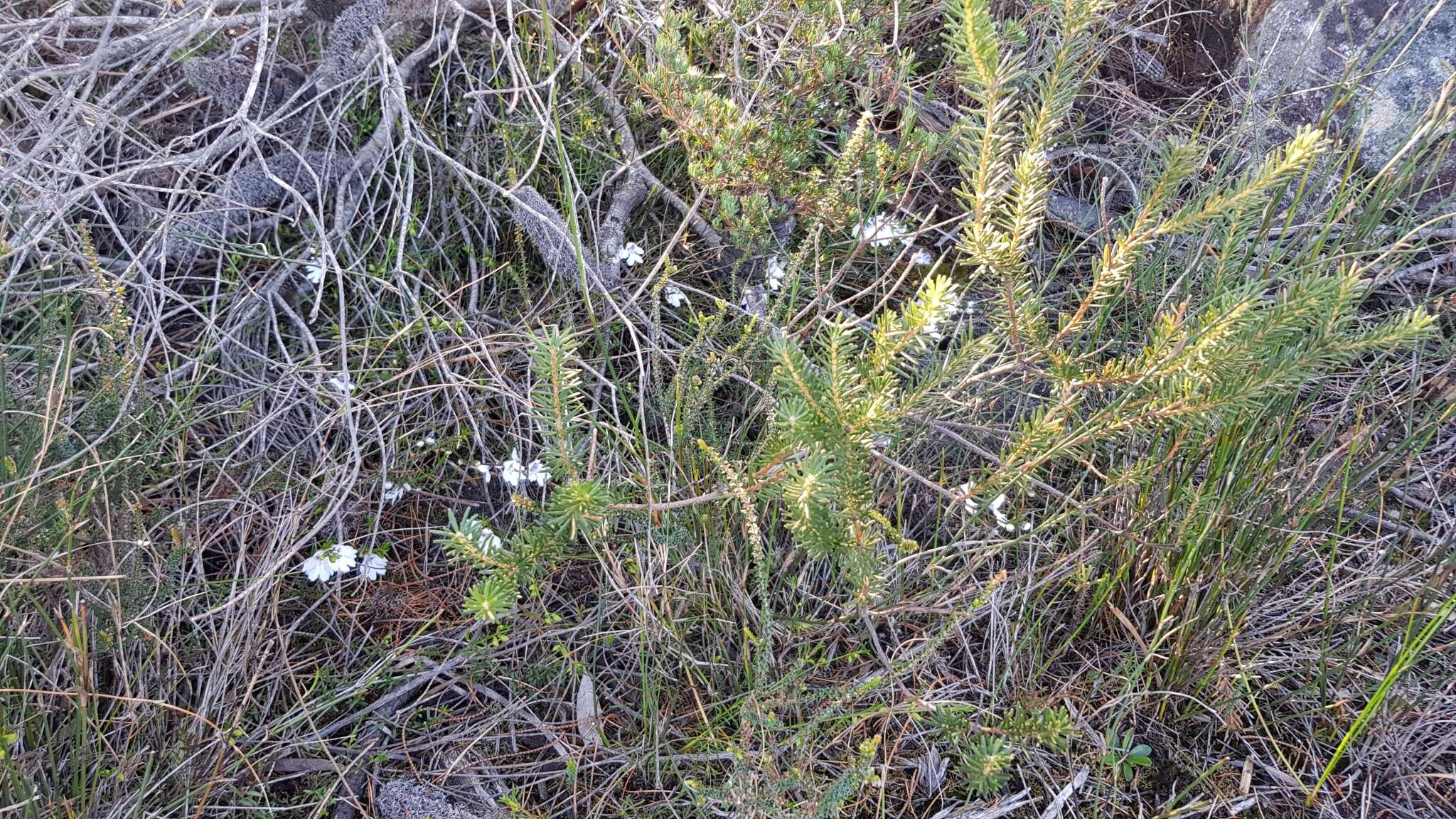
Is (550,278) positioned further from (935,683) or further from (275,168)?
(935,683)

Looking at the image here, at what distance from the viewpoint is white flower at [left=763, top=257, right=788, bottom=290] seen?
93.4 inches

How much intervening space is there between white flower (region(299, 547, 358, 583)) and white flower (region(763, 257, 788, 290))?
1152 millimetres

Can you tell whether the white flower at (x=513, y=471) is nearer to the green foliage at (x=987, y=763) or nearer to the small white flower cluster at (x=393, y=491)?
the small white flower cluster at (x=393, y=491)

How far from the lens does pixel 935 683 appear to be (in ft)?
6.55

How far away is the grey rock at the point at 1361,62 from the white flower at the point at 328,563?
2.56m

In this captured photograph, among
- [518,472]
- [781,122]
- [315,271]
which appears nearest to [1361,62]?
[781,122]

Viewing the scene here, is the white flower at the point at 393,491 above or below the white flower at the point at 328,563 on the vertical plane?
above

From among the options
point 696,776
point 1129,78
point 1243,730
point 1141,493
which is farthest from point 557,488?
point 1129,78

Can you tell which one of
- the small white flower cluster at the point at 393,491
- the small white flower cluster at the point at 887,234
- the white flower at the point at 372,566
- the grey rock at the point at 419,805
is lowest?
the grey rock at the point at 419,805

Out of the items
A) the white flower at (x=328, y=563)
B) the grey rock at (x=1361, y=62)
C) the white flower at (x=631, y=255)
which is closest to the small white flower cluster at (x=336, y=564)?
the white flower at (x=328, y=563)

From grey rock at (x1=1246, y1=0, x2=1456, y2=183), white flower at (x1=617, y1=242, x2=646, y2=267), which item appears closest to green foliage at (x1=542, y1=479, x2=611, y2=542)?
white flower at (x1=617, y1=242, x2=646, y2=267)

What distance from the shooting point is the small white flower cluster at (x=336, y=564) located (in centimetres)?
202

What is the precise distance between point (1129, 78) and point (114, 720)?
10.8 ft

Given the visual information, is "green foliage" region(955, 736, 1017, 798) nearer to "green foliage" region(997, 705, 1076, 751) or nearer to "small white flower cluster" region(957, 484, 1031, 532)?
"green foliage" region(997, 705, 1076, 751)
